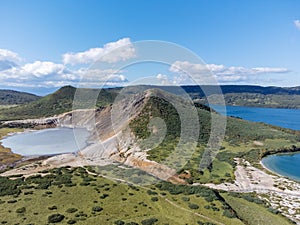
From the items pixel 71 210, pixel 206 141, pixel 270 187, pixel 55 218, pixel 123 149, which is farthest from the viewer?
pixel 206 141

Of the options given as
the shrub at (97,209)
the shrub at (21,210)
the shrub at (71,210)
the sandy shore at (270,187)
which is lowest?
the sandy shore at (270,187)

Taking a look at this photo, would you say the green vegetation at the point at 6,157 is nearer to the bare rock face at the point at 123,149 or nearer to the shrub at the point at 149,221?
the bare rock face at the point at 123,149

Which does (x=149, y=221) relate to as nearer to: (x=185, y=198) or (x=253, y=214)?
(x=185, y=198)

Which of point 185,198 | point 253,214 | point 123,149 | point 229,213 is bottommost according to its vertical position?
point 253,214

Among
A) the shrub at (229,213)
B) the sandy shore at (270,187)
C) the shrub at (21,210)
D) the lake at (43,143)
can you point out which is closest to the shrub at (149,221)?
the shrub at (229,213)

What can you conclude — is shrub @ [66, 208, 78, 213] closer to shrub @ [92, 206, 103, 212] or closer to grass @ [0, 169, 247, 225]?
grass @ [0, 169, 247, 225]

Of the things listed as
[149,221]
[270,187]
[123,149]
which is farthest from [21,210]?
[270,187]

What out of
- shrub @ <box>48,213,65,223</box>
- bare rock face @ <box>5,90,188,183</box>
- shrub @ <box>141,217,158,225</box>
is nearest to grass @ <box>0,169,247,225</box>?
shrub @ <box>141,217,158,225</box>
